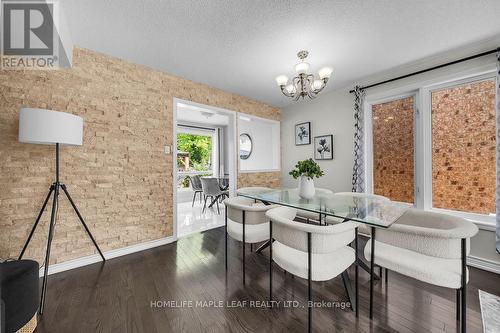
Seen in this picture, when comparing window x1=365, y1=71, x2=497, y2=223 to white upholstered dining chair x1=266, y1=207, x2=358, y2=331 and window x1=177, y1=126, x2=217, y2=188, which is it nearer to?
white upholstered dining chair x1=266, y1=207, x2=358, y2=331

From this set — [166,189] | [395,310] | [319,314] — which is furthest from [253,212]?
[166,189]

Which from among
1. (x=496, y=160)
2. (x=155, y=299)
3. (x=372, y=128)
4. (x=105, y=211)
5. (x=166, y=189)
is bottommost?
(x=155, y=299)

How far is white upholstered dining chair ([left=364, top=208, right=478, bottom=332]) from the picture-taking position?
1.22m

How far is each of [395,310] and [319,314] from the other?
61 cm

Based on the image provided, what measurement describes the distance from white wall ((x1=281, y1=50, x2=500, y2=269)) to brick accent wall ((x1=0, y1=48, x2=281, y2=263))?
233 centimetres

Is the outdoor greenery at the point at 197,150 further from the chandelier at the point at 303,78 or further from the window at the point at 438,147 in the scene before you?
the window at the point at 438,147

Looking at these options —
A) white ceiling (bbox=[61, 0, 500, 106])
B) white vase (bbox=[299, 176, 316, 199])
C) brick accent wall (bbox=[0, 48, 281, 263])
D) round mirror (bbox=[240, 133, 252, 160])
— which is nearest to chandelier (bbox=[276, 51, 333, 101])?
white ceiling (bbox=[61, 0, 500, 106])

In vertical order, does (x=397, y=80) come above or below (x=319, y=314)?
above

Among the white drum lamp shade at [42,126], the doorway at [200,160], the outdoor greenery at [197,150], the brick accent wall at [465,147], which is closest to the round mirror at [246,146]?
the doorway at [200,160]

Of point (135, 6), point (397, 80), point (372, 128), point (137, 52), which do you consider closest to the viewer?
point (135, 6)

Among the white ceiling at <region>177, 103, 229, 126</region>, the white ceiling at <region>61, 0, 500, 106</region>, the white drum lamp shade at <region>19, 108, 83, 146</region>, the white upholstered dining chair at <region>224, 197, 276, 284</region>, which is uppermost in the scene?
the white ceiling at <region>177, 103, 229, 126</region>

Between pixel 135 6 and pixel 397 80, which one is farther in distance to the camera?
pixel 397 80

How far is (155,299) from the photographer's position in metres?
1.75

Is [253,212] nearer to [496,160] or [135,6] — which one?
[135,6]
